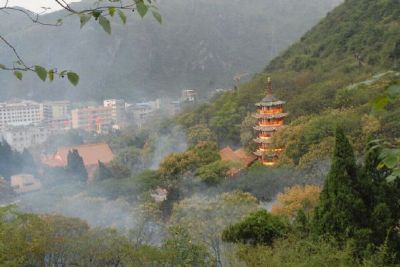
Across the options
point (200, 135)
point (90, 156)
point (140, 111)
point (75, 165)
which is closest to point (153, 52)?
point (140, 111)

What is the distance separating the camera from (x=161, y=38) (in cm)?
6888

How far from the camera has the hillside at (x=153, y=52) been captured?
6147 centimetres

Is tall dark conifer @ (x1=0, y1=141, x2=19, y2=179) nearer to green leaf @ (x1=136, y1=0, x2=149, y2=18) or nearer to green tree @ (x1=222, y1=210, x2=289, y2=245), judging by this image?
green tree @ (x1=222, y1=210, x2=289, y2=245)

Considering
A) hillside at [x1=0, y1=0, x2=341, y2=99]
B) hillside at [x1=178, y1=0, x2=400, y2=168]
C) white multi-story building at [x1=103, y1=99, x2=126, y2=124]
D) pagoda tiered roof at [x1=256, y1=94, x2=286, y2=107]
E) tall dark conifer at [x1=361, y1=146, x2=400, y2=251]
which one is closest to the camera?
tall dark conifer at [x1=361, y1=146, x2=400, y2=251]

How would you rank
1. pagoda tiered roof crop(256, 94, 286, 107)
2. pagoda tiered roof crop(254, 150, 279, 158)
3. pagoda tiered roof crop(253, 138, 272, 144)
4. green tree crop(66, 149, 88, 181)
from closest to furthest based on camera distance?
pagoda tiered roof crop(254, 150, 279, 158) → pagoda tiered roof crop(253, 138, 272, 144) → pagoda tiered roof crop(256, 94, 286, 107) → green tree crop(66, 149, 88, 181)

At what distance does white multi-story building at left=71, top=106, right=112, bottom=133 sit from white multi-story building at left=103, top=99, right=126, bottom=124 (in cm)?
49

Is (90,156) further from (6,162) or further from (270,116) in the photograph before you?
(270,116)

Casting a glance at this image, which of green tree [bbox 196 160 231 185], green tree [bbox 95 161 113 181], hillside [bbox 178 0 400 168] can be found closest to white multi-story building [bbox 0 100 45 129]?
hillside [bbox 178 0 400 168]

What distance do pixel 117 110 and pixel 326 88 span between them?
32.7 meters

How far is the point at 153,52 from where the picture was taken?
65.6 meters

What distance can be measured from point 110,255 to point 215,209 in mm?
3121

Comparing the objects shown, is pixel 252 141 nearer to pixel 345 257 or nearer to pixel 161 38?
pixel 345 257

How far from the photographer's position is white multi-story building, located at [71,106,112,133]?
158ft

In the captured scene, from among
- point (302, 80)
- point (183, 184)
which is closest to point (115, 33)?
point (302, 80)
